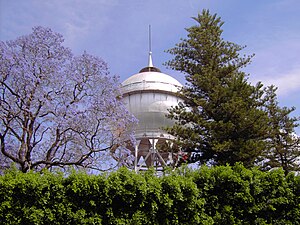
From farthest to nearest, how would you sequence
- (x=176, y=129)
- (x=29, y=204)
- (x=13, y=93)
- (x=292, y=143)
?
(x=292, y=143) → (x=176, y=129) → (x=13, y=93) → (x=29, y=204)

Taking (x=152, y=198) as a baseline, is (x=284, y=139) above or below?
above

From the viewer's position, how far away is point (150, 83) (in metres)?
18.4

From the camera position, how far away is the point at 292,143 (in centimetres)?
1842

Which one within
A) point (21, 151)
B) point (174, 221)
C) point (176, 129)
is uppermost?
point (176, 129)

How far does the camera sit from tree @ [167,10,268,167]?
14.0 meters

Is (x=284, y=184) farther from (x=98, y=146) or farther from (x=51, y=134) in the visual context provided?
(x=51, y=134)

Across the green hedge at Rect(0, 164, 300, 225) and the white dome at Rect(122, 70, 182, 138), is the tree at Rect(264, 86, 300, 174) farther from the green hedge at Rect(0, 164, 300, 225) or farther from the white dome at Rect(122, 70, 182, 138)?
the green hedge at Rect(0, 164, 300, 225)

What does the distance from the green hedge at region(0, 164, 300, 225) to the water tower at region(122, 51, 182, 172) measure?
802cm

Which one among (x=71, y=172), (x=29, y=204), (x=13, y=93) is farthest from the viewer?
(x=13, y=93)

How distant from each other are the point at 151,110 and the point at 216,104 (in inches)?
145

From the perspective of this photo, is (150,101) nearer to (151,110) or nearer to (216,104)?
(151,110)

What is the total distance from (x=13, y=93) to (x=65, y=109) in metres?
1.57

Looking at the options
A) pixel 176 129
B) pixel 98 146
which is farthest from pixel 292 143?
pixel 98 146

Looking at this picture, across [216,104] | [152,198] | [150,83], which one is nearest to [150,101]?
[150,83]
